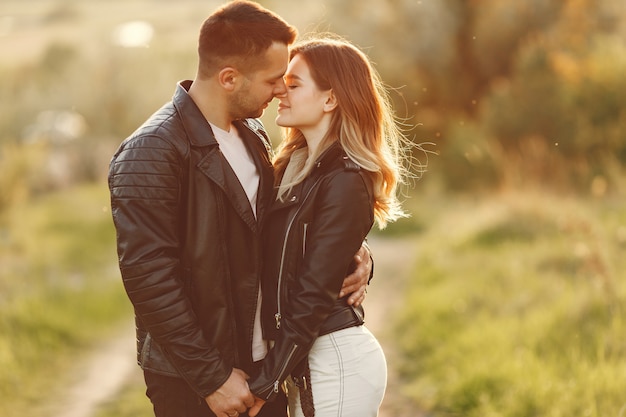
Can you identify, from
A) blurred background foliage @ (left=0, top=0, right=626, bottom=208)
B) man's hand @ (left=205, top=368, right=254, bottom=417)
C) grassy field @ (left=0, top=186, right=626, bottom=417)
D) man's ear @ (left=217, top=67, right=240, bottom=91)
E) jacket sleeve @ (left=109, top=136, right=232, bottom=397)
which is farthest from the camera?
blurred background foliage @ (left=0, top=0, right=626, bottom=208)

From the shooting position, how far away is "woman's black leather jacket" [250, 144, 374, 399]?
2582mm

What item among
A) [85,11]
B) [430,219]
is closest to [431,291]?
[430,219]

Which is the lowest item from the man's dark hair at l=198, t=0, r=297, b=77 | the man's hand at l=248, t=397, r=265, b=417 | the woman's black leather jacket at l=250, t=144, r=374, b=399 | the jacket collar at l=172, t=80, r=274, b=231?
the man's hand at l=248, t=397, r=265, b=417

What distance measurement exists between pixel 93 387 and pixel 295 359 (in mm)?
4013

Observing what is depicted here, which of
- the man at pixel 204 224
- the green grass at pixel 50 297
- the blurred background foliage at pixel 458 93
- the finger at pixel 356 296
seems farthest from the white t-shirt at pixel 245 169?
the blurred background foliage at pixel 458 93

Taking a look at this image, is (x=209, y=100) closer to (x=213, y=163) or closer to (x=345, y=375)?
(x=213, y=163)

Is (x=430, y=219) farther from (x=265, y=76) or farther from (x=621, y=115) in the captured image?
(x=265, y=76)

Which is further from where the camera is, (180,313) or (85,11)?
(85,11)

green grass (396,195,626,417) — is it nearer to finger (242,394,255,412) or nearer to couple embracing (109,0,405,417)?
couple embracing (109,0,405,417)

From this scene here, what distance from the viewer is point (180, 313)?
2.54 m

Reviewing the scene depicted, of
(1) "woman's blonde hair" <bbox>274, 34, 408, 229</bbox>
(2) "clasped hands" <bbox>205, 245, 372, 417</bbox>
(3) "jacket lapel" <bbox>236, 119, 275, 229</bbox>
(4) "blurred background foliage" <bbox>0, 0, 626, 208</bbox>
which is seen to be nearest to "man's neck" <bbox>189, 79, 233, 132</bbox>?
(3) "jacket lapel" <bbox>236, 119, 275, 229</bbox>

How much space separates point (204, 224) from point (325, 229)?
0.40m

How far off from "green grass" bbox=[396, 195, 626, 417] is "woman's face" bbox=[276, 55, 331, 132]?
2.30 meters

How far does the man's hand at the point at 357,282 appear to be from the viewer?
2.75 meters
